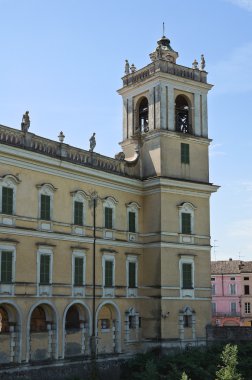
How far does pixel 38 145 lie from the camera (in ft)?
109

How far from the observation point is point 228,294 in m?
79.1

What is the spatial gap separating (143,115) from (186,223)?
28.7 feet

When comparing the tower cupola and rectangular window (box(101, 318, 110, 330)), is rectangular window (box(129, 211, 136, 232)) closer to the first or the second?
rectangular window (box(101, 318, 110, 330))

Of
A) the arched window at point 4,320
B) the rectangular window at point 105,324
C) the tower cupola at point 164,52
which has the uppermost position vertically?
the tower cupola at point 164,52

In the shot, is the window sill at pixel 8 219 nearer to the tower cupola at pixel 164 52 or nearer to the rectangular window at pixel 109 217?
the rectangular window at pixel 109 217

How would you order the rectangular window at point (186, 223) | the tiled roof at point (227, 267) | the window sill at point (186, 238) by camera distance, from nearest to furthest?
the window sill at point (186, 238) < the rectangular window at point (186, 223) < the tiled roof at point (227, 267)

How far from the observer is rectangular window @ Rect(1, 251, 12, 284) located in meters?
29.9

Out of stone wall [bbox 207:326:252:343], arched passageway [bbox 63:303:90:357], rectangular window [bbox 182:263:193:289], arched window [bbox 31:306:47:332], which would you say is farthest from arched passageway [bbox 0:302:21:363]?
stone wall [bbox 207:326:252:343]

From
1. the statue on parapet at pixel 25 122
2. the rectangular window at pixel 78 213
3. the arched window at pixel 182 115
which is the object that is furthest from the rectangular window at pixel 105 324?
the arched window at pixel 182 115

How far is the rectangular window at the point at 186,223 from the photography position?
3969 cm

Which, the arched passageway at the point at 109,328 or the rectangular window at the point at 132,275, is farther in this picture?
the rectangular window at the point at 132,275

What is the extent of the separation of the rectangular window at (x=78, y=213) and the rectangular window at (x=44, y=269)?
128 inches

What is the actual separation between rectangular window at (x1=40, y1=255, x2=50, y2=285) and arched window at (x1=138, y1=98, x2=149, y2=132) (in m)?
13.9

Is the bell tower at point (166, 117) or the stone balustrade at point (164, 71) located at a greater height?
the stone balustrade at point (164, 71)
